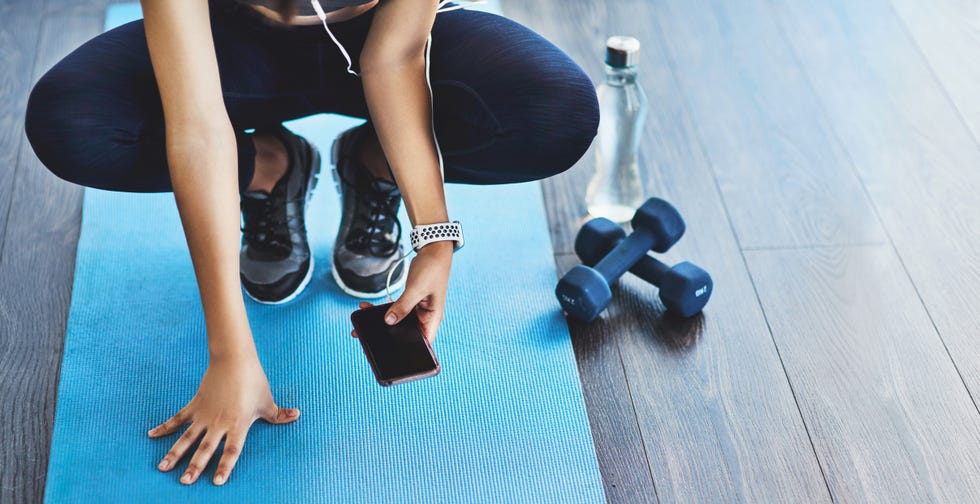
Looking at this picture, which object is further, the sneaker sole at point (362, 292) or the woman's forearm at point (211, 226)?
the sneaker sole at point (362, 292)

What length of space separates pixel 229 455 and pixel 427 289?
0.31m

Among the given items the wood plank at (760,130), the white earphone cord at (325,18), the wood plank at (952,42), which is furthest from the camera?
the wood plank at (952,42)

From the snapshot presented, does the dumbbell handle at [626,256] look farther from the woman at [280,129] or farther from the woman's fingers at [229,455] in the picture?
the woman's fingers at [229,455]

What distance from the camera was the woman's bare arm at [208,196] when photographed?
114 cm

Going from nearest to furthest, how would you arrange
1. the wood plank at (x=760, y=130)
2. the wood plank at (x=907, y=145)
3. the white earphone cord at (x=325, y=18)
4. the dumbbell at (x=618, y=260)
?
the white earphone cord at (x=325, y=18)
the dumbbell at (x=618, y=260)
the wood plank at (x=907, y=145)
the wood plank at (x=760, y=130)

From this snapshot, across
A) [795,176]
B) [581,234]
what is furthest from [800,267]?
[581,234]

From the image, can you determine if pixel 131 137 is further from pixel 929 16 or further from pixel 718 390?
pixel 929 16

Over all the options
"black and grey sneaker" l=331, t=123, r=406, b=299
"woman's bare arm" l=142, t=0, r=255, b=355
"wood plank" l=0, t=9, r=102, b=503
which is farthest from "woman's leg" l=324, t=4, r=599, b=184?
"wood plank" l=0, t=9, r=102, b=503

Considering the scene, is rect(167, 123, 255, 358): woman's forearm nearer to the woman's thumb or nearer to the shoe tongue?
the woman's thumb

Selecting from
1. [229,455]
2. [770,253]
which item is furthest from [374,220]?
[770,253]

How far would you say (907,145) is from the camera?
1.86 metres

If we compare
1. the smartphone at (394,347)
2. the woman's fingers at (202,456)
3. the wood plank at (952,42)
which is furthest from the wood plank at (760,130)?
the woman's fingers at (202,456)

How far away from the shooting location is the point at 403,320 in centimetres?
121

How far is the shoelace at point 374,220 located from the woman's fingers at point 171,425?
1.27 ft
